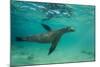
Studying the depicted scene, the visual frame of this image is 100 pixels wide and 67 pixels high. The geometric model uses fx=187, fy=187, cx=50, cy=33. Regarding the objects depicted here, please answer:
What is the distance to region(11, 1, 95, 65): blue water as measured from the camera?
1888 millimetres

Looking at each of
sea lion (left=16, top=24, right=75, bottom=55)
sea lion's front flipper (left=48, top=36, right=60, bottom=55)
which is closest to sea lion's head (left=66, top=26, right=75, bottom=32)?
sea lion (left=16, top=24, right=75, bottom=55)

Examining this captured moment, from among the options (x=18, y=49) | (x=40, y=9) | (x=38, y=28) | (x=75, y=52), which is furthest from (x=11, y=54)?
(x=75, y=52)

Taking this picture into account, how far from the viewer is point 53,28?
2.02 meters

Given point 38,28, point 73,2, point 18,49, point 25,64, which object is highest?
point 73,2

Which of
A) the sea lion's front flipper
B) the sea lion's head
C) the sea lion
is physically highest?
the sea lion's head

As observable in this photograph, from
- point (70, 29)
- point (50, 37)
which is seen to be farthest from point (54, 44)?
point (70, 29)

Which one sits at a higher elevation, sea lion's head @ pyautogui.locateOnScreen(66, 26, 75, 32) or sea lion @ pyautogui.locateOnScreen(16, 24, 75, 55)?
sea lion's head @ pyautogui.locateOnScreen(66, 26, 75, 32)

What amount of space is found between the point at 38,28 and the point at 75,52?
0.51 metres

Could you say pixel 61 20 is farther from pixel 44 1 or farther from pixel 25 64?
pixel 25 64

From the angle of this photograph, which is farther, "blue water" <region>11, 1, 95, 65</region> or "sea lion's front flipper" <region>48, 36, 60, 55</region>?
"sea lion's front flipper" <region>48, 36, 60, 55</region>

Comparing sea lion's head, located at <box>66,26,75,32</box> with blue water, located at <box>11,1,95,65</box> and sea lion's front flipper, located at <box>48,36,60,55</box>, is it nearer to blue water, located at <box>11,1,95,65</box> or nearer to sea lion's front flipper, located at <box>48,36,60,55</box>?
blue water, located at <box>11,1,95,65</box>

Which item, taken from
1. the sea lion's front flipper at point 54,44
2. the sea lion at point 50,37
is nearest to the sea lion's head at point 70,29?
the sea lion at point 50,37

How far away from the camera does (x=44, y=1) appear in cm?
200

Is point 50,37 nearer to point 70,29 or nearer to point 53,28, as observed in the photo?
point 53,28
